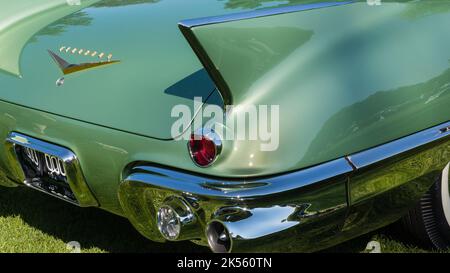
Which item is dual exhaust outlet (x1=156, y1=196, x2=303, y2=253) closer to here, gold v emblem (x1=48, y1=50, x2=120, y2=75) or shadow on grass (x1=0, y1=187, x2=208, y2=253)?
gold v emblem (x1=48, y1=50, x2=120, y2=75)

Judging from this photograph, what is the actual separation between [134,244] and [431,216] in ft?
4.34

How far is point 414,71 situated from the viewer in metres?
2.45

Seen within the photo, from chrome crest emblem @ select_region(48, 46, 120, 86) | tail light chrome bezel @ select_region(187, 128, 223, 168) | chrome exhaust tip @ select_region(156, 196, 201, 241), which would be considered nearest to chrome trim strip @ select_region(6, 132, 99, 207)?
chrome crest emblem @ select_region(48, 46, 120, 86)

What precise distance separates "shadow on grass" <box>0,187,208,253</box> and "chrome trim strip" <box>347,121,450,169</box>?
3.54 feet

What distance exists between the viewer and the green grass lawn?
3.11 m

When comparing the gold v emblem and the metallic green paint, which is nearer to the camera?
the metallic green paint

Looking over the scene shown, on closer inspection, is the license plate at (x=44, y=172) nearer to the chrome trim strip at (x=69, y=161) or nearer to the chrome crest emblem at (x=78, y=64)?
the chrome trim strip at (x=69, y=161)

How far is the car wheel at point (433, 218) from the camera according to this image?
2.73 metres

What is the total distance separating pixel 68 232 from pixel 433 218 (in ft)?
5.51

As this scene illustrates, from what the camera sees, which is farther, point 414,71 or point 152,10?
Result: point 152,10

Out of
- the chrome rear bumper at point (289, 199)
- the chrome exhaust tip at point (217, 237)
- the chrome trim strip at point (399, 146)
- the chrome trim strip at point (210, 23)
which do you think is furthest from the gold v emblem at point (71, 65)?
the chrome trim strip at point (399, 146)

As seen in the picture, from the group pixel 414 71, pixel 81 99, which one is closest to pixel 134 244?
pixel 81 99

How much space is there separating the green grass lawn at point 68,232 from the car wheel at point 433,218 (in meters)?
0.11
